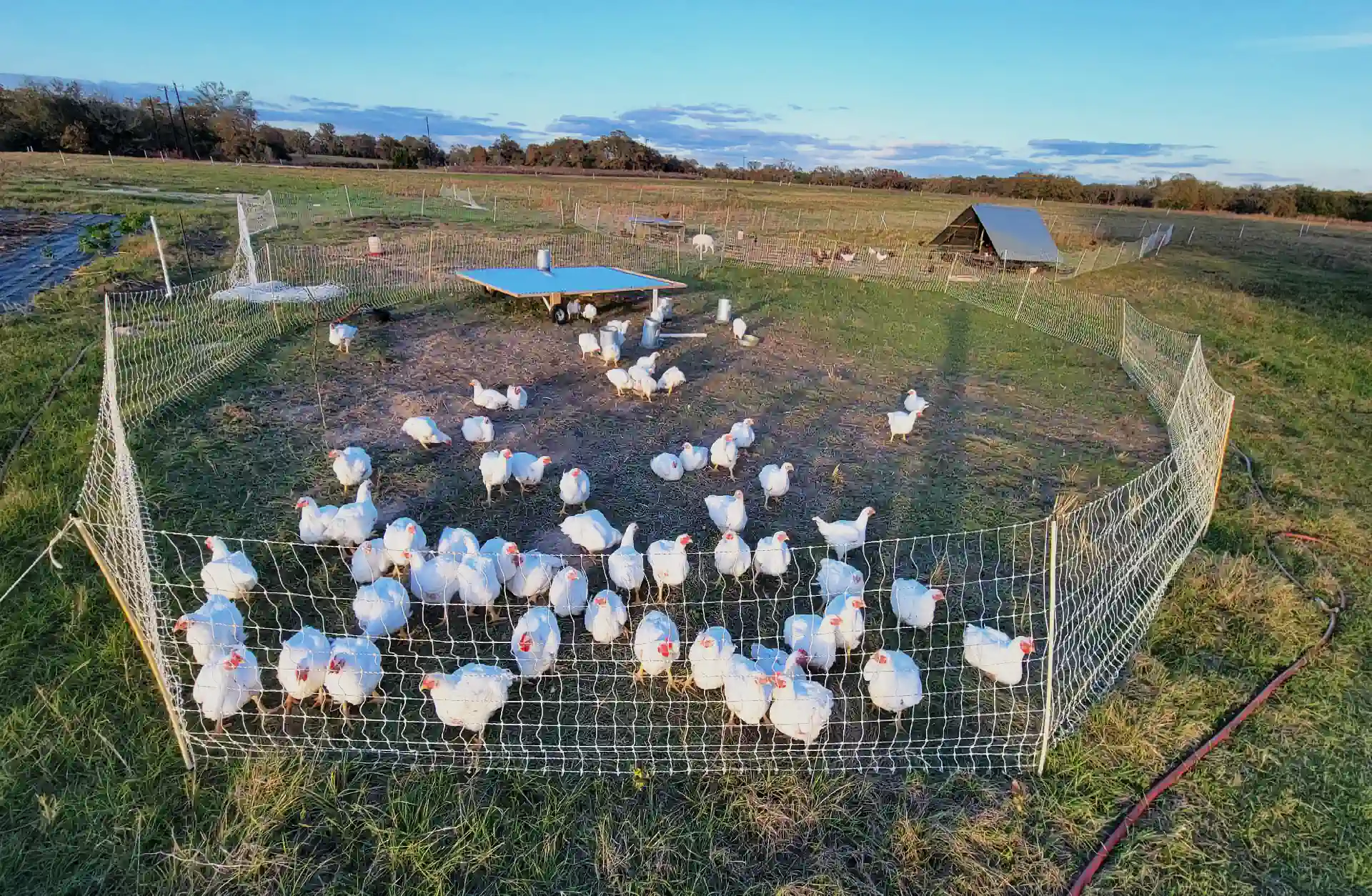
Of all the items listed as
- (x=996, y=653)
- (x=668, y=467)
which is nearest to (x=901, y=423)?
(x=668, y=467)

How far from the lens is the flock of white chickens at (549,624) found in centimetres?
395

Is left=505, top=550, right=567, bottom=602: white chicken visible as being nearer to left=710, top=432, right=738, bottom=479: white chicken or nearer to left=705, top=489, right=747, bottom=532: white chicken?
left=705, top=489, right=747, bottom=532: white chicken

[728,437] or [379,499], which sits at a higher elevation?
[728,437]

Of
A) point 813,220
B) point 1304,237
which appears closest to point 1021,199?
point 1304,237

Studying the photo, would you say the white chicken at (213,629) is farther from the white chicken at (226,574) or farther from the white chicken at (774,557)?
the white chicken at (774,557)

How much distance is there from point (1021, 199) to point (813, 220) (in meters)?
32.1

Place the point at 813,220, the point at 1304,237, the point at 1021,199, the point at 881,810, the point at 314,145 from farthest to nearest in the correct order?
1. the point at 314,145
2. the point at 1021,199
3. the point at 1304,237
4. the point at 813,220
5. the point at 881,810

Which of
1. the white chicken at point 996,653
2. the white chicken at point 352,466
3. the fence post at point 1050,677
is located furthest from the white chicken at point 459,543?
the fence post at point 1050,677

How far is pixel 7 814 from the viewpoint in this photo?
333cm

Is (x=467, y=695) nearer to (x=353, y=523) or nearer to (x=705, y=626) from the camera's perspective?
(x=705, y=626)

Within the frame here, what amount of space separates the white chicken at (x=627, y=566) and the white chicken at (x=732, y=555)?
629mm

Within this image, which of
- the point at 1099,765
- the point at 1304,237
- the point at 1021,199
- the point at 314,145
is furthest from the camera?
the point at 314,145

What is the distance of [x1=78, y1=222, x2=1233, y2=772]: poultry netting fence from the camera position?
3.97m

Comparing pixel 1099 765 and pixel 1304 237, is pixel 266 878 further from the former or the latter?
pixel 1304 237
